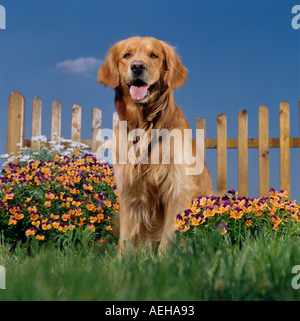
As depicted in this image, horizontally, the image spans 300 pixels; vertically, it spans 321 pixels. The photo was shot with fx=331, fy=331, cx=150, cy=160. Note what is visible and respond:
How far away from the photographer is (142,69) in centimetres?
278

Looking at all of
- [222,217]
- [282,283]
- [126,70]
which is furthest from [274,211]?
[126,70]

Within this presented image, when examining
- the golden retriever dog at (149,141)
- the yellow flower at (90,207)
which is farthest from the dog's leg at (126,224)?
the yellow flower at (90,207)

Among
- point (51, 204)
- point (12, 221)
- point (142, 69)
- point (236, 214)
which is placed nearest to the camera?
point (236, 214)

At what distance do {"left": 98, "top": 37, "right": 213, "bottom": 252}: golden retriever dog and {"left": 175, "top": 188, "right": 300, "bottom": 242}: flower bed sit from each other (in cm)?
28

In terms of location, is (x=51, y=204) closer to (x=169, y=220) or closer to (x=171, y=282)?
(x=169, y=220)

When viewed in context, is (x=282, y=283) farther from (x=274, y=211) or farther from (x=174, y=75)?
(x=174, y=75)

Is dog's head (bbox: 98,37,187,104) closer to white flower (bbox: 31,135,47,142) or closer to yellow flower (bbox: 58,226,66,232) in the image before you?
yellow flower (bbox: 58,226,66,232)

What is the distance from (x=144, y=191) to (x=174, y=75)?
112 cm

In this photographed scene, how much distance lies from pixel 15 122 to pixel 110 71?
5260mm

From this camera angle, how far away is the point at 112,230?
13.2 feet

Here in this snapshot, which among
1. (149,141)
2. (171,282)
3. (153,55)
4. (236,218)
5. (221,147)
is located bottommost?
(171,282)

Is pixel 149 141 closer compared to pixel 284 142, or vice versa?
pixel 149 141

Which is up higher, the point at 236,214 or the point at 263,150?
the point at 263,150

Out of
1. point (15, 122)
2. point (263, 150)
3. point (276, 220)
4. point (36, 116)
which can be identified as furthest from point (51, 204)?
point (263, 150)
